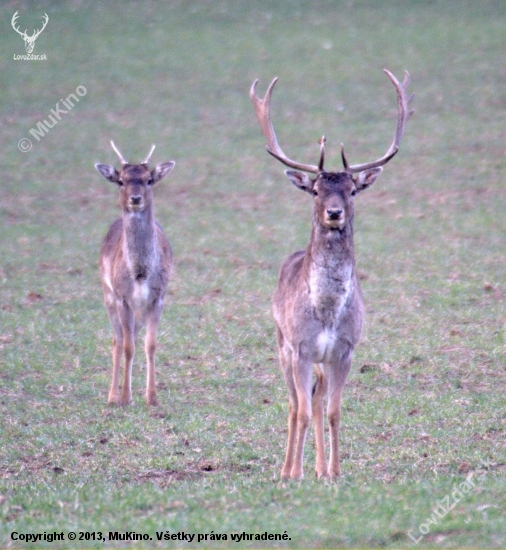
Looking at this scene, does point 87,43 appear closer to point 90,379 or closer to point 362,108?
point 362,108

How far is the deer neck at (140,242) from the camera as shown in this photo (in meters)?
10.3

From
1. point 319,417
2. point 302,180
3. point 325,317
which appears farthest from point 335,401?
point 302,180

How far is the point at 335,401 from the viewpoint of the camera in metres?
7.66

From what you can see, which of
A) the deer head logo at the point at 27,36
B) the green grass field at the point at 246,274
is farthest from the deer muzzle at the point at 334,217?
the deer head logo at the point at 27,36

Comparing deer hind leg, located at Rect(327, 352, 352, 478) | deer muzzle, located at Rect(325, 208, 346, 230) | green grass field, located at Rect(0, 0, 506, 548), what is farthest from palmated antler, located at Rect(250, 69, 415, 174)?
green grass field, located at Rect(0, 0, 506, 548)

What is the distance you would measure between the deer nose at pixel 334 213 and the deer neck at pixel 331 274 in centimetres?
16

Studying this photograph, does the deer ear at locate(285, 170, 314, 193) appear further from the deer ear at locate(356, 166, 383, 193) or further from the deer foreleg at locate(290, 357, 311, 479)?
the deer foreleg at locate(290, 357, 311, 479)

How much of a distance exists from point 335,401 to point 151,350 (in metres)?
2.95

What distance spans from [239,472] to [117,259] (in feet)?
11.1

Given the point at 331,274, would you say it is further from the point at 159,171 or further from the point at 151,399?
the point at 159,171

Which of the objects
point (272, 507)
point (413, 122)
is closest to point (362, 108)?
point (413, 122)

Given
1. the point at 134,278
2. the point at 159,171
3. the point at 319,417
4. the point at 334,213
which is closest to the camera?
the point at 334,213

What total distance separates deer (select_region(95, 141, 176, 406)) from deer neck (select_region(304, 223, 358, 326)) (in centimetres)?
279

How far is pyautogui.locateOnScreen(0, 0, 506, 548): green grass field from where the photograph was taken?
662cm
